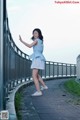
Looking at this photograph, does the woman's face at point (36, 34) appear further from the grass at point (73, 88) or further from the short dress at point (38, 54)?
the grass at point (73, 88)

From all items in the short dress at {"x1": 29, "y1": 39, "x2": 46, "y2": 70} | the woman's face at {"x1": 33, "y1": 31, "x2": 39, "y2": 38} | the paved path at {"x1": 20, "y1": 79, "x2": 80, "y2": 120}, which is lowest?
the paved path at {"x1": 20, "y1": 79, "x2": 80, "y2": 120}

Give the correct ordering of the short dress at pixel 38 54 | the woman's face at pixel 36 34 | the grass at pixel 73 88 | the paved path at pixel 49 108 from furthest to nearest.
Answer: the grass at pixel 73 88 → the short dress at pixel 38 54 → the woman's face at pixel 36 34 → the paved path at pixel 49 108

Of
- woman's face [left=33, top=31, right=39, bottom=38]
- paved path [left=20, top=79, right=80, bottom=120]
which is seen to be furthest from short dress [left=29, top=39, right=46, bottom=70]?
paved path [left=20, top=79, right=80, bottom=120]

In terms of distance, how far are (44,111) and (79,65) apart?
47.2ft

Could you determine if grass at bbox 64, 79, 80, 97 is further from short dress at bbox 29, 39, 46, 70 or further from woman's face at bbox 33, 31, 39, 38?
woman's face at bbox 33, 31, 39, 38

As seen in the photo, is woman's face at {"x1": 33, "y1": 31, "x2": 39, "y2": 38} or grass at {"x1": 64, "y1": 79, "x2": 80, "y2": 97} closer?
woman's face at {"x1": 33, "y1": 31, "x2": 39, "y2": 38}

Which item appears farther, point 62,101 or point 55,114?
point 62,101

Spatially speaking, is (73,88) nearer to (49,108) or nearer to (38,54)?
(38,54)

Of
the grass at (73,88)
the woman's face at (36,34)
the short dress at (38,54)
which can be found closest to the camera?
the woman's face at (36,34)

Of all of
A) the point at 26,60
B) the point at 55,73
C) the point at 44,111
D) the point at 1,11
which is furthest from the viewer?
the point at 55,73

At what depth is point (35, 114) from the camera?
9.84 metres

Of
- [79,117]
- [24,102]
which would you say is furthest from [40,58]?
[79,117]

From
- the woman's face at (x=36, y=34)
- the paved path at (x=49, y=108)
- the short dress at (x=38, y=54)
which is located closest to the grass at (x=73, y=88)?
the paved path at (x=49, y=108)

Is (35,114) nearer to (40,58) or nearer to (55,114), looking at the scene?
(55,114)
